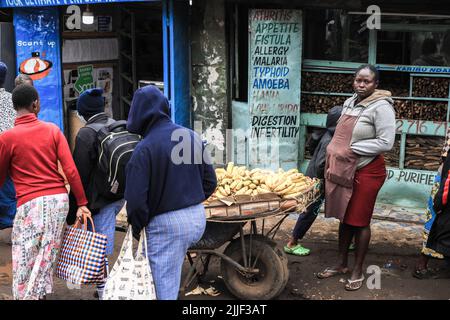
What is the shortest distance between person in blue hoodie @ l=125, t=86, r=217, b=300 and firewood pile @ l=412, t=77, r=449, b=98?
4.36 meters

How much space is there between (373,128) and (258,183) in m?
1.11

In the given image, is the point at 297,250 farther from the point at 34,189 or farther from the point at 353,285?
the point at 34,189

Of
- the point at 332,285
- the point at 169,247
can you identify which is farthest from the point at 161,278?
the point at 332,285

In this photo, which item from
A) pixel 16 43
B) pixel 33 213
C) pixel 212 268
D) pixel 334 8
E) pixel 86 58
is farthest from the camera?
pixel 86 58

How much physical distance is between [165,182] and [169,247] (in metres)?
0.46

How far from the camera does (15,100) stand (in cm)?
474

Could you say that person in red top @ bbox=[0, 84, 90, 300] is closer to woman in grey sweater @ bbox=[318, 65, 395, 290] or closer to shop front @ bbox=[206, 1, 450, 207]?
woman in grey sweater @ bbox=[318, 65, 395, 290]

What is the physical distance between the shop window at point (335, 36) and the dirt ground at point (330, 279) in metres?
2.32

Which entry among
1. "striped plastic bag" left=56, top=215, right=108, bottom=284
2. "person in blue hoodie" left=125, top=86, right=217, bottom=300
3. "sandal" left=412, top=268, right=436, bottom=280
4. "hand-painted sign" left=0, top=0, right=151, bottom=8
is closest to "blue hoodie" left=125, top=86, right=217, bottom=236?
"person in blue hoodie" left=125, top=86, right=217, bottom=300

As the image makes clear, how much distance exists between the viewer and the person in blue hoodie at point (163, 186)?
392 centimetres

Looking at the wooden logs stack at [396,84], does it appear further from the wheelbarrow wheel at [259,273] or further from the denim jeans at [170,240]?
the denim jeans at [170,240]

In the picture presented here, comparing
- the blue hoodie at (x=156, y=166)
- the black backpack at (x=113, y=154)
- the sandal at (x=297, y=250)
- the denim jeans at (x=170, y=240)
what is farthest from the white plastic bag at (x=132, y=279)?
the sandal at (x=297, y=250)

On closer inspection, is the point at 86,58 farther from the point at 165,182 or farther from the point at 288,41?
the point at 165,182

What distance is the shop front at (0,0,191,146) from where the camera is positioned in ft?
27.7
